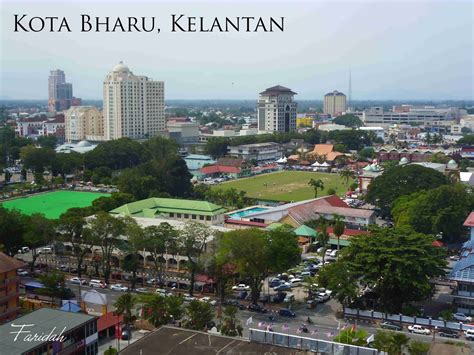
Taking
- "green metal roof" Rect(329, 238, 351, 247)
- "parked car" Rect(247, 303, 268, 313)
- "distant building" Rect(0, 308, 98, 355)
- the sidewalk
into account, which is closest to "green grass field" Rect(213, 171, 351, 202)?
"green metal roof" Rect(329, 238, 351, 247)

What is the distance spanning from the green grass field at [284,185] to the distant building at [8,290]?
17080 millimetres

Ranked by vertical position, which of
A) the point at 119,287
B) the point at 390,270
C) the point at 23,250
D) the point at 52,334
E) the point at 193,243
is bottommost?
the point at 119,287

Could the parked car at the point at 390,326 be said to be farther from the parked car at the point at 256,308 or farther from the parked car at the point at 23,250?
the parked car at the point at 23,250

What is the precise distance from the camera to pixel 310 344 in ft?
28.7

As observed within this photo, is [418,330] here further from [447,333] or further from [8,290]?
[8,290]

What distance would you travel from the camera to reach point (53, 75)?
346ft

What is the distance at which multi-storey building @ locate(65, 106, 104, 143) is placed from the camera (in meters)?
52.9

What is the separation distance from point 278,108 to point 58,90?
6001cm

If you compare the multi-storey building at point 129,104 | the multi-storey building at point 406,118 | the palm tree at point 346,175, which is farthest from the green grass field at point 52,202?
the multi-storey building at point 406,118

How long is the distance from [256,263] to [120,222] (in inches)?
162

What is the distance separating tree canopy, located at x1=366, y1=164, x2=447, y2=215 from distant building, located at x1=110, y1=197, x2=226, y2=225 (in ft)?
21.5

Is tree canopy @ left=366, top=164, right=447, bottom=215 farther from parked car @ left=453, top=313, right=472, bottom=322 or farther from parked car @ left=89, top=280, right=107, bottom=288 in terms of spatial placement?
parked car @ left=89, top=280, right=107, bottom=288

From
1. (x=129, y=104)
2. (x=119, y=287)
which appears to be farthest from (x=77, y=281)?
(x=129, y=104)

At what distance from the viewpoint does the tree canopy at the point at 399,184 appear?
2405 centimetres
